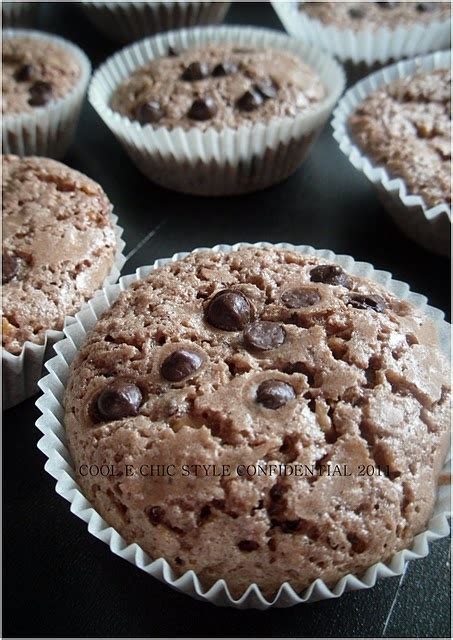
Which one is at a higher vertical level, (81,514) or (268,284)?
(268,284)

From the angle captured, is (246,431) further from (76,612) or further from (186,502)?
(76,612)

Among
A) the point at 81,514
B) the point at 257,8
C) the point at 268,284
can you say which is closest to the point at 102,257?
the point at 268,284

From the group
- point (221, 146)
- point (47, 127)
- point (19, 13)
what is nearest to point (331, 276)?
point (221, 146)

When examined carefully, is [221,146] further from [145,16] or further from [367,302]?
[145,16]

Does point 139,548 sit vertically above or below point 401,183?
below

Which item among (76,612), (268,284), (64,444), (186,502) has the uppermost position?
(268,284)

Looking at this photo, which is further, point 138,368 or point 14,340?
point 14,340

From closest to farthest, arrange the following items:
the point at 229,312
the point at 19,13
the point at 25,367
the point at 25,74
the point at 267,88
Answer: the point at 229,312
the point at 25,367
the point at 267,88
the point at 25,74
the point at 19,13

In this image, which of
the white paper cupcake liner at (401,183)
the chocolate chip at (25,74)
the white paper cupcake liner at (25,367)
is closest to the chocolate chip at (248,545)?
the white paper cupcake liner at (25,367)
